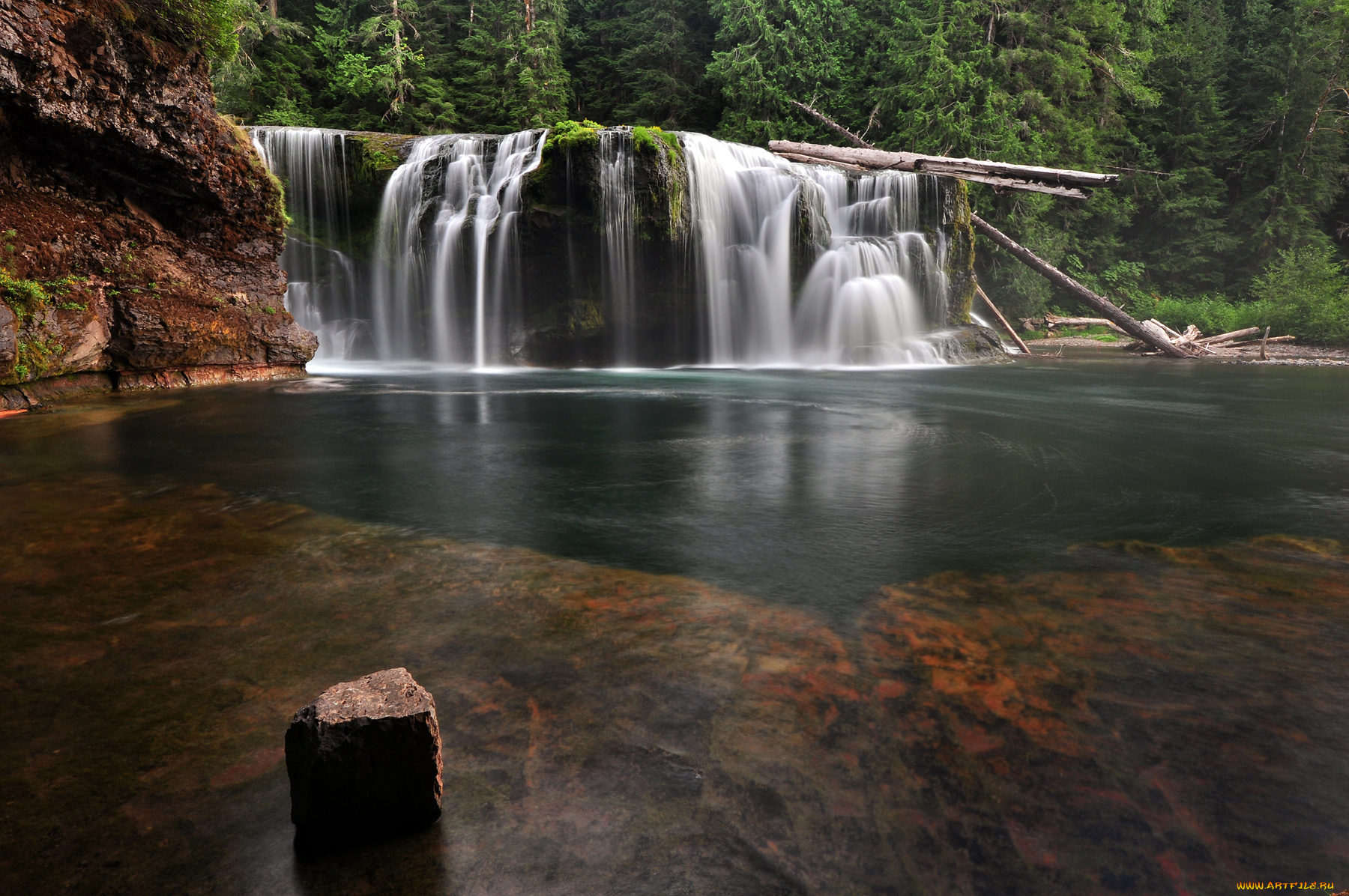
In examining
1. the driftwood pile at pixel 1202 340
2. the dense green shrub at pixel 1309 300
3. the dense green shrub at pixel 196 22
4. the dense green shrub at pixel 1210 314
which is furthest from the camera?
the dense green shrub at pixel 1210 314

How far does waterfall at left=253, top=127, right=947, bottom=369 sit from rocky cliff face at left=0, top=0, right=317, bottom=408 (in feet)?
18.1

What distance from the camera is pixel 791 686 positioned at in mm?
2129

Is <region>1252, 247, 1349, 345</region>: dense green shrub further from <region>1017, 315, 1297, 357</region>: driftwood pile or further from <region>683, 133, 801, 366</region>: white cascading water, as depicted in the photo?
<region>683, 133, 801, 366</region>: white cascading water

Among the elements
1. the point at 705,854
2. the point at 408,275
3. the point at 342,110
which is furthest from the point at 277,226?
the point at 342,110

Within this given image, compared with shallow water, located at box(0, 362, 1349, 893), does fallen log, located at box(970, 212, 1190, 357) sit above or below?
above

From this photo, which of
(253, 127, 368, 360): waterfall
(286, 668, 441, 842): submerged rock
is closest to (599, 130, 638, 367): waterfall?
(253, 127, 368, 360): waterfall

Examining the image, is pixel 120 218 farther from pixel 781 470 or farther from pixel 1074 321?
pixel 1074 321

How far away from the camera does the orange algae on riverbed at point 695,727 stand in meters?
1.46

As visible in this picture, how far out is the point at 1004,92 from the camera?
25.5 metres

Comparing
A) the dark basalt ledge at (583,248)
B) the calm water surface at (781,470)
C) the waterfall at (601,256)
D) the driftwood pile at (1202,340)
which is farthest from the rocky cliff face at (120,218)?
the driftwood pile at (1202,340)

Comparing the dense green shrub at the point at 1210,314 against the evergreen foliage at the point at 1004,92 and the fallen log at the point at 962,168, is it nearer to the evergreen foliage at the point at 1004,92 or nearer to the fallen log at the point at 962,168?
the evergreen foliage at the point at 1004,92

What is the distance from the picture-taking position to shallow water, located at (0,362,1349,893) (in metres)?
1.48

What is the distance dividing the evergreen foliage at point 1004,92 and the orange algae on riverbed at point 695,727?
26.4 meters

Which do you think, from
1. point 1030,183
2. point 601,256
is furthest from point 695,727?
point 1030,183
